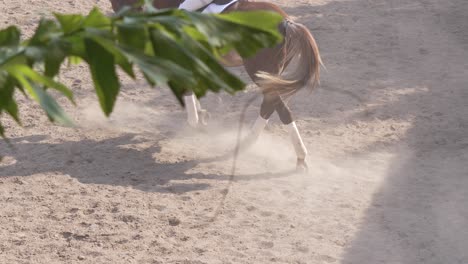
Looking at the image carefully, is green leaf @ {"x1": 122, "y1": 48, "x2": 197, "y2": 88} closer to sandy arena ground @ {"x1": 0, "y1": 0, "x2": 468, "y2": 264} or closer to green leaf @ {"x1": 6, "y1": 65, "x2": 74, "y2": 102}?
green leaf @ {"x1": 6, "y1": 65, "x2": 74, "y2": 102}

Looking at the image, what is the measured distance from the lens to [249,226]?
5.61 m

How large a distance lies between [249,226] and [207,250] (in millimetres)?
452

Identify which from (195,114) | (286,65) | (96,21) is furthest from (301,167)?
(96,21)

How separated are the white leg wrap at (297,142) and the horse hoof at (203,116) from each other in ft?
3.38

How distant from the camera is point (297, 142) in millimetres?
6598

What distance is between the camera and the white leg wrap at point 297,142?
260 inches

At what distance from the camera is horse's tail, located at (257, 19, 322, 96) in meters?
6.16

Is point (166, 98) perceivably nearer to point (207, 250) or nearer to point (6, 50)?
point (207, 250)

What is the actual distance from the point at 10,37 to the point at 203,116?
6627mm

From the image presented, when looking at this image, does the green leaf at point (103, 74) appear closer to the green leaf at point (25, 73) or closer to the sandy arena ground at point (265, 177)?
the green leaf at point (25, 73)

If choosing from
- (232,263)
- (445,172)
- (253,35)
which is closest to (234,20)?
(253,35)

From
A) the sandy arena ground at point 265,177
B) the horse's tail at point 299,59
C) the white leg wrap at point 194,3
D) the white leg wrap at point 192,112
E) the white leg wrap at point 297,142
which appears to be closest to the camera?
the sandy arena ground at point 265,177

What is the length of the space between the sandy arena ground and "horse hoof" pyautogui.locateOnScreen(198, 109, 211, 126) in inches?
4.5

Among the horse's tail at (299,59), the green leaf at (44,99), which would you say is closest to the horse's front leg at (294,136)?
the horse's tail at (299,59)
